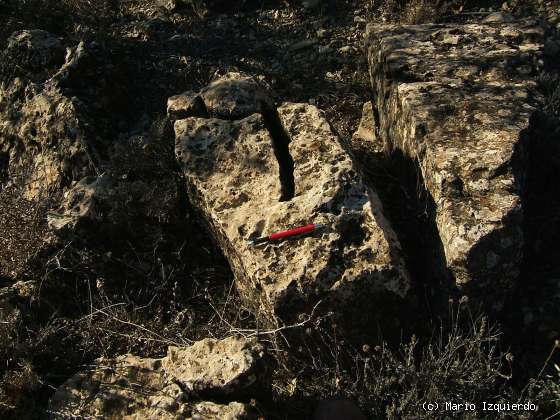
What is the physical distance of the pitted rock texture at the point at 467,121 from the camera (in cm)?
310

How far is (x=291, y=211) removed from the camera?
3.34m

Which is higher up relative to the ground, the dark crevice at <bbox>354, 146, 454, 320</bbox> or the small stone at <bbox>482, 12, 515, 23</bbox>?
the small stone at <bbox>482, 12, 515, 23</bbox>

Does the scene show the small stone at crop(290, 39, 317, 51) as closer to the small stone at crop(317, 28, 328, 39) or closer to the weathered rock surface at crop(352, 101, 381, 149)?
the small stone at crop(317, 28, 328, 39)

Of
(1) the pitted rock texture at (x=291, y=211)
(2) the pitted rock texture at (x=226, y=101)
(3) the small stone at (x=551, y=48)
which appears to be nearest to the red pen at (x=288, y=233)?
(1) the pitted rock texture at (x=291, y=211)

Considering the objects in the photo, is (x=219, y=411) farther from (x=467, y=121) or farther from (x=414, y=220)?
(x=467, y=121)

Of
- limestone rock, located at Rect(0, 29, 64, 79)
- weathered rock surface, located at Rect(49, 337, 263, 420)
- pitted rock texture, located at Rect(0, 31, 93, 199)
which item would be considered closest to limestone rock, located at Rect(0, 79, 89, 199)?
pitted rock texture, located at Rect(0, 31, 93, 199)

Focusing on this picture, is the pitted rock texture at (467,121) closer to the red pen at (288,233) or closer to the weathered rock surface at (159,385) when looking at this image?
the red pen at (288,233)

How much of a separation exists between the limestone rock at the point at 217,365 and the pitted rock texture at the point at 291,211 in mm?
284

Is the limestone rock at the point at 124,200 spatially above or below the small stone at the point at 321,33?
below

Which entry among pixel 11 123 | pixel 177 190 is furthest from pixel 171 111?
pixel 11 123

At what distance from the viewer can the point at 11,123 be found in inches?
200

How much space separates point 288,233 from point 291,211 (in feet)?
0.59

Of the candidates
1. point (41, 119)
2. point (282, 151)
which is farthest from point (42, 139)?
point (282, 151)

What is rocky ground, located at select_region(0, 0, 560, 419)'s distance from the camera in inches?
120
